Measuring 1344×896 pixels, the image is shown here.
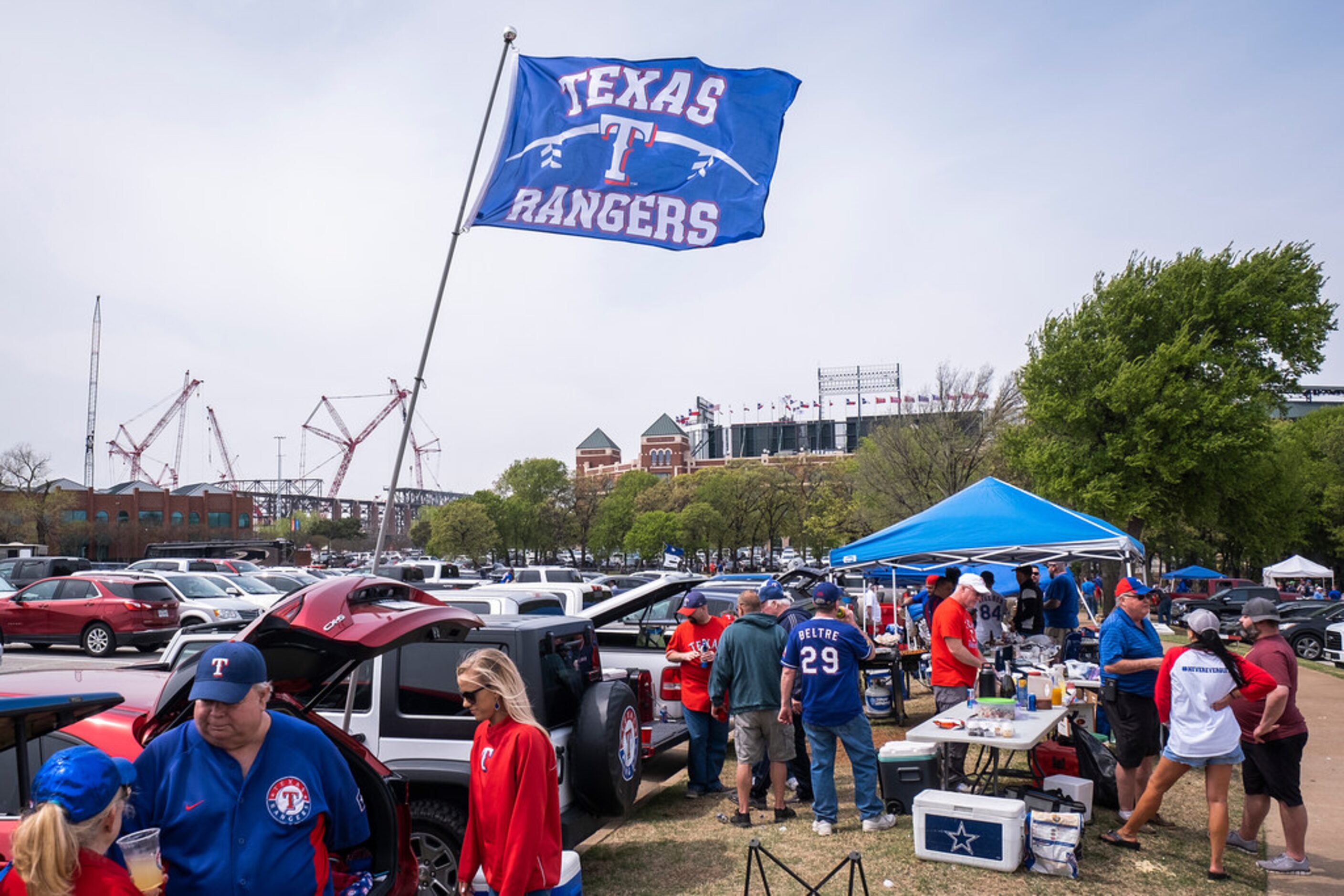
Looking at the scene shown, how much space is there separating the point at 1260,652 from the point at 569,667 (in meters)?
4.86

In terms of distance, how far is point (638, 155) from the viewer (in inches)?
330

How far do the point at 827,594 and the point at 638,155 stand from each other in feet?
14.3

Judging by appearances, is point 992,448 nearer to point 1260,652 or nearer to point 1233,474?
point 1233,474

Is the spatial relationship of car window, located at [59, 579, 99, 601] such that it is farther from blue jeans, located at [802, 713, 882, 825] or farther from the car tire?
blue jeans, located at [802, 713, 882, 825]

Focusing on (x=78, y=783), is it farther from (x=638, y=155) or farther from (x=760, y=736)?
(x=638, y=155)

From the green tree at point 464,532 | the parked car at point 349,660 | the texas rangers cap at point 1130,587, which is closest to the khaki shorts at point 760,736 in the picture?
the texas rangers cap at point 1130,587

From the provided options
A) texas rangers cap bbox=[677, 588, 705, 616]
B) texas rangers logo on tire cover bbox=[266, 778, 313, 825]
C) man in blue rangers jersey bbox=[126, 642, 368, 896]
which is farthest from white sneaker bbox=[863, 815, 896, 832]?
texas rangers logo on tire cover bbox=[266, 778, 313, 825]

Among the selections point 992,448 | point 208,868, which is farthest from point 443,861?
point 992,448

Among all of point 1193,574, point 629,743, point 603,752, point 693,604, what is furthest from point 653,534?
point 603,752

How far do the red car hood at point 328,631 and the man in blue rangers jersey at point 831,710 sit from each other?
12.2 feet

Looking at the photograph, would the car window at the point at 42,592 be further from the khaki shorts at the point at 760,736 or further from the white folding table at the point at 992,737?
the white folding table at the point at 992,737

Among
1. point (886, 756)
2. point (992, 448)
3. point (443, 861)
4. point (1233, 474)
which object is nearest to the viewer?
point (443, 861)

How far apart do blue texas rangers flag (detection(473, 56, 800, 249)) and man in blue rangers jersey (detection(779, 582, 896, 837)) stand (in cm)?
372

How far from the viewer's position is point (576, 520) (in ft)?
248
